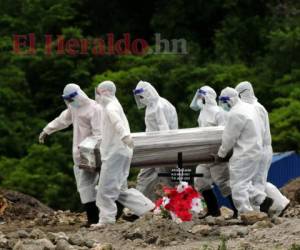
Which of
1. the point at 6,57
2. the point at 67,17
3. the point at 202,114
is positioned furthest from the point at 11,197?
the point at 67,17

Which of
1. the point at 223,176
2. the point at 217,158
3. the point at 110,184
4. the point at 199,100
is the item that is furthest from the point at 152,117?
the point at 110,184

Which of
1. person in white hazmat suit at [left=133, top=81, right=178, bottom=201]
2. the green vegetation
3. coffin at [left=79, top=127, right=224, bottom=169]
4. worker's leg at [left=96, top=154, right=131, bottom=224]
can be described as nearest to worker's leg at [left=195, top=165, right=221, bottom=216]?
coffin at [left=79, top=127, right=224, bottom=169]

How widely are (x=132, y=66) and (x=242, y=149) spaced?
15173 millimetres

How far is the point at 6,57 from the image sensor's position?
33.2 m

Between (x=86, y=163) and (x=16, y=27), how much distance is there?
58.8 ft

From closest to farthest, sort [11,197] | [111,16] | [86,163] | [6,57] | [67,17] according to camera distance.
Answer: [86,163], [11,197], [6,57], [67,17], [111,16]

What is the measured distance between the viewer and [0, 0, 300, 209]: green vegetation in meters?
28.6

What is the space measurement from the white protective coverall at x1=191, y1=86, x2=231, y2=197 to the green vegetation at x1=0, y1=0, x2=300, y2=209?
22.4 feet

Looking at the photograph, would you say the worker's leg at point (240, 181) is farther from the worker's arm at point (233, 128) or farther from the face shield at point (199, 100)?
the face shield at point (199, 100)

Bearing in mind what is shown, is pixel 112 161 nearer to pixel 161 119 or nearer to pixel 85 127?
pixel 85 127

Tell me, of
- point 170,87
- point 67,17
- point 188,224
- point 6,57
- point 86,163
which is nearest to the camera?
point 188,224

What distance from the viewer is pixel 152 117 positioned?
20484 millimetres

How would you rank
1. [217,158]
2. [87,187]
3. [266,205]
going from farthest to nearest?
[266,205] → [87,187] → [217,158]

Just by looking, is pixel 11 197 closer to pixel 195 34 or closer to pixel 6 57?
pixel 6 57
